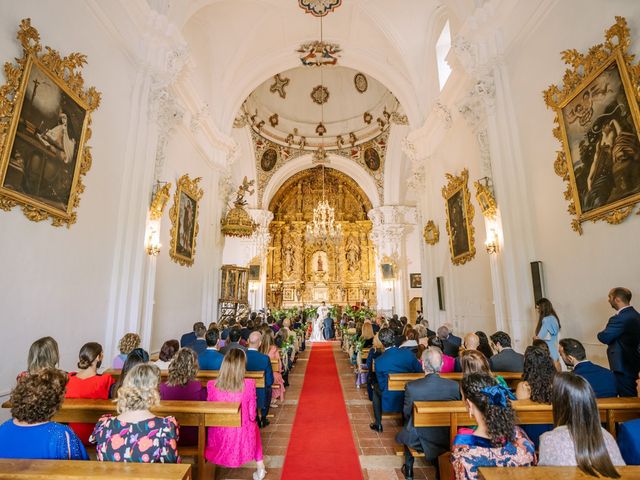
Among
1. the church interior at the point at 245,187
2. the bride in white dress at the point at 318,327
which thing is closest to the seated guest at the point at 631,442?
the church interior at the point at 245,187

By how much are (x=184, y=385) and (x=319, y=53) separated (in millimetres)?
11301

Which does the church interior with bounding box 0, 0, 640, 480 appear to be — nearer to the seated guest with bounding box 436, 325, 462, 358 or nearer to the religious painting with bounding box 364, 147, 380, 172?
the seated guest with bounding box 436, 325, 462, 358

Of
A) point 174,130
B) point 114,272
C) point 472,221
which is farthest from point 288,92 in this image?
point 114,272

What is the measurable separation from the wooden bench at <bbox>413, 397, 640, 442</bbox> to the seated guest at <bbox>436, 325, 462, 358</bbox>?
2.93 meters

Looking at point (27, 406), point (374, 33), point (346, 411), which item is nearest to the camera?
point (27, 406)

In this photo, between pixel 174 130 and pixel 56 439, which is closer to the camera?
pixel 56 439

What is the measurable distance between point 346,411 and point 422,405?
3133mm

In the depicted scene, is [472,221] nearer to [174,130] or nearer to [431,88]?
[431,88]

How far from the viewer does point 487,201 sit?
6.31 m

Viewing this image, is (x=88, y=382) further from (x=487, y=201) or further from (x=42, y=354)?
(x=487, y=201)

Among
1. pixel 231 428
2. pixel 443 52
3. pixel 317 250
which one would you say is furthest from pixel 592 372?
pixel 317 250

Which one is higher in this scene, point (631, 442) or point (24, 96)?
point (24, 96)

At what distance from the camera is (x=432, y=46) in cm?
963

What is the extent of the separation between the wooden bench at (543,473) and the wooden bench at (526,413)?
34.3 inches
